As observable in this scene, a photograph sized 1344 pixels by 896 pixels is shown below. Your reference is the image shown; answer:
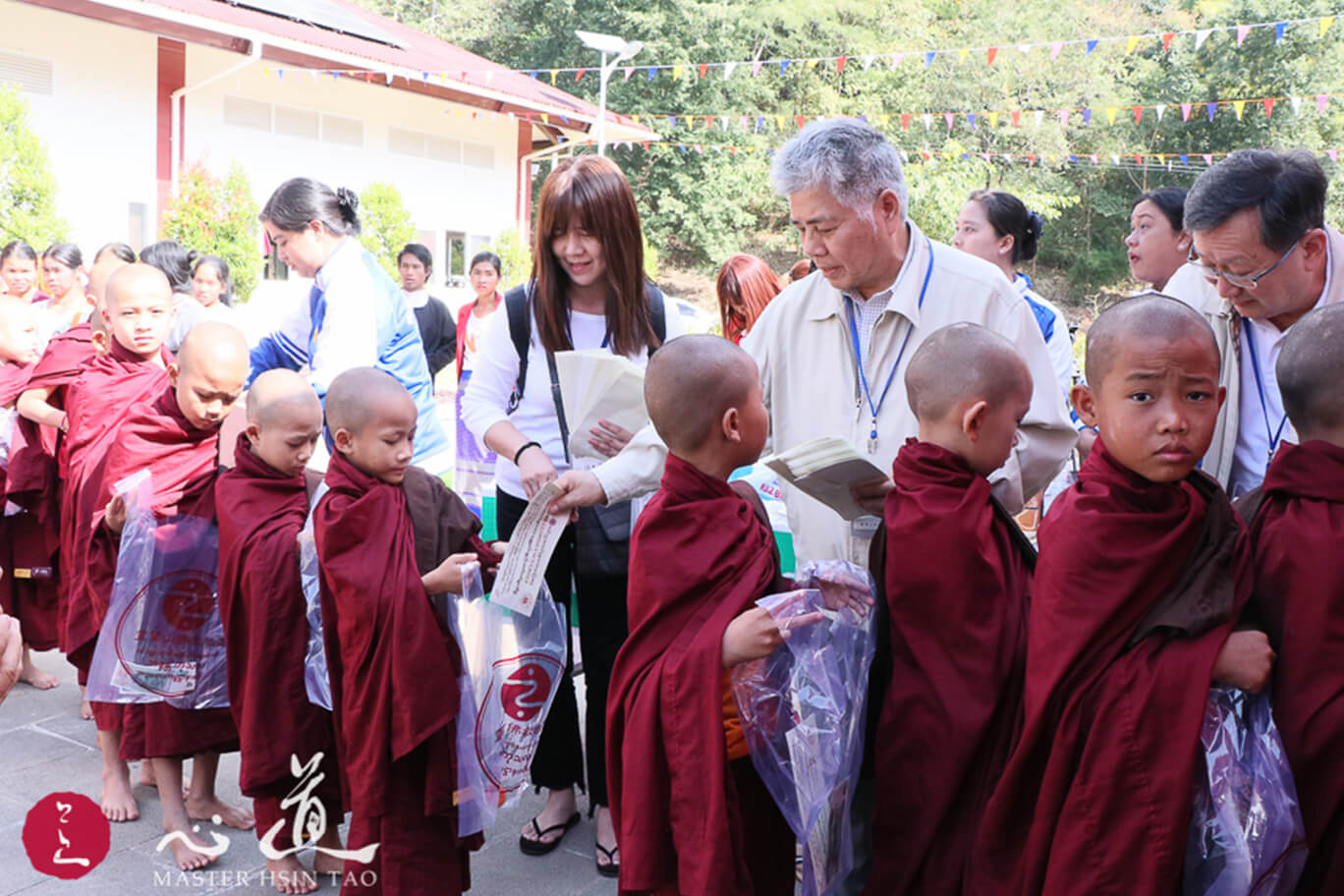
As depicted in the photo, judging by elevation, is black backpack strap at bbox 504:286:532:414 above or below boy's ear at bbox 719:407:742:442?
above

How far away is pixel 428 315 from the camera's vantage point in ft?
25.4

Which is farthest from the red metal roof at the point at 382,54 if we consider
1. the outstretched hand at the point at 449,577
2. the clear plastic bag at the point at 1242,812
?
the clear plastic bag at the point at 1242,812

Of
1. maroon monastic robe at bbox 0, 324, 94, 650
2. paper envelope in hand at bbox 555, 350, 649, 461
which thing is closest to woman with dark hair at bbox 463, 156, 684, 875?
paper envelope in hand at bbox 555, 350, 649, 461

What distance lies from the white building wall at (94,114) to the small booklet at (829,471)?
1198 centimetres

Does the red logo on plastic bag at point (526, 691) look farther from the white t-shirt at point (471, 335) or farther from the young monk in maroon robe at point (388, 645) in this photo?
the white t-shirt at point (471, 335)

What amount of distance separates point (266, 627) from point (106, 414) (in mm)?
1271

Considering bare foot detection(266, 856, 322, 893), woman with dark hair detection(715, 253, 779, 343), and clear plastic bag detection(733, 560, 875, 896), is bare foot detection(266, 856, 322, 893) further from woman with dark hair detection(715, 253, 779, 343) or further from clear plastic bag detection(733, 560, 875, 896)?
woman with dark hair detection(715, 253, 779, 343)

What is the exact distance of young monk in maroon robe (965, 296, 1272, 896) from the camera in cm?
147

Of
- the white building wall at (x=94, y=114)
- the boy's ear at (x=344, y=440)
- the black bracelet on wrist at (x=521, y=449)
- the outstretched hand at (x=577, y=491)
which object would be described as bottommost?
the outstretched hand at (x=577, y=491)

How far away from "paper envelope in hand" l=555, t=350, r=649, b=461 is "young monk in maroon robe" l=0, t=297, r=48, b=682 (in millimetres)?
2857

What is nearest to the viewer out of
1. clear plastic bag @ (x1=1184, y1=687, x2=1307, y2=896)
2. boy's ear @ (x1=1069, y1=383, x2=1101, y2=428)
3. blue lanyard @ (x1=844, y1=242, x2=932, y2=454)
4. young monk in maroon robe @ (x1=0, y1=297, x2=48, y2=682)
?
clear plastic bag @ (x1=1184, y1=687, x2=1307, y2=896)

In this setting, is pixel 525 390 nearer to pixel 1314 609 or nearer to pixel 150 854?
pixel 150 854

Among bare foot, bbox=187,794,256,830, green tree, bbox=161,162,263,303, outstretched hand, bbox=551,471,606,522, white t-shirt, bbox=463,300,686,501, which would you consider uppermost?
green tree, bbox=161,162,263,303

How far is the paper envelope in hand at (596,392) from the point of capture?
2402 mm
